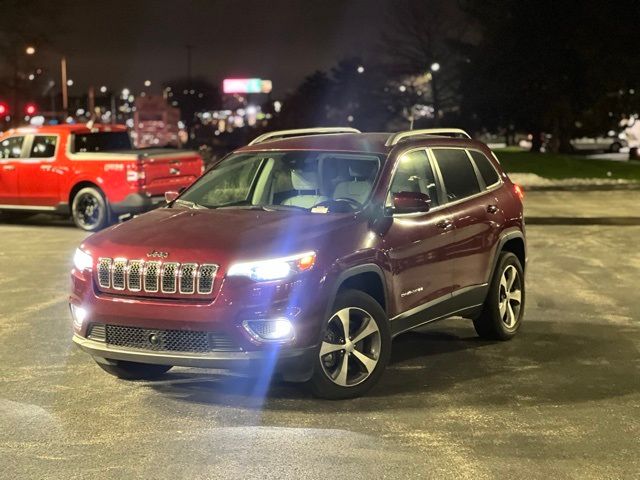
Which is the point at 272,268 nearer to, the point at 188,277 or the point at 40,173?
the point at 188,277

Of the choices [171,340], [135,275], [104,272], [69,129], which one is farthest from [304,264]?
[69,129]

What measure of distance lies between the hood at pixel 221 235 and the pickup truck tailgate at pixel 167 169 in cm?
965

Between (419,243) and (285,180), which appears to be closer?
(419,243)

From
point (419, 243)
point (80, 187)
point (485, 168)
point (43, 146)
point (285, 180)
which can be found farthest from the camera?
point (43, 146)

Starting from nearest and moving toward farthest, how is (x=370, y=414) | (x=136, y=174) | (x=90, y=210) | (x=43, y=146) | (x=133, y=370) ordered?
(x=370, y=414) < (x=133, y=370) < (x=136, y=174) < (x=90, y=210) < (x=43, y=146)

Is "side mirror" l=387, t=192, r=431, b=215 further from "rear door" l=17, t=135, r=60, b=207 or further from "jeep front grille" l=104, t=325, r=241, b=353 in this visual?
"rear door" l=17, t=135, r=60, b=207

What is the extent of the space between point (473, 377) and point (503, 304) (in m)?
1.35

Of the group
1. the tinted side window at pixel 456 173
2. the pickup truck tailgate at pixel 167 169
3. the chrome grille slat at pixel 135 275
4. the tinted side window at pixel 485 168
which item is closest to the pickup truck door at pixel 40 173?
the pickup truck tailgate at pixel 167 169

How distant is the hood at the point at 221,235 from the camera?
18.1 feet

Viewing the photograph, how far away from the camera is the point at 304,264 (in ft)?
18.2

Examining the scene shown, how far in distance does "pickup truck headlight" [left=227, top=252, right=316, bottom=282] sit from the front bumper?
0.45m

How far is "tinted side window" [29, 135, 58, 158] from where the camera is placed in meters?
17.0

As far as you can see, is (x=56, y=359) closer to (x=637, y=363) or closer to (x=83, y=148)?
(x=637, y=363)

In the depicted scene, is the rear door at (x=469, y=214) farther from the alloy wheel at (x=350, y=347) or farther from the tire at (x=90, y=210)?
the tire at (x=90, y=210)
